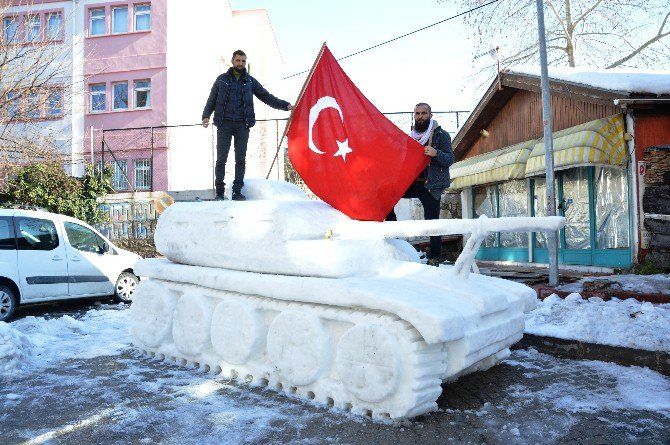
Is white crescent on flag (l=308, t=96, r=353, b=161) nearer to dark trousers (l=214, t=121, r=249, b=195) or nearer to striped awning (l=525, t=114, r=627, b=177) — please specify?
dark trousers (l=214, t=121, r=249, b=195)

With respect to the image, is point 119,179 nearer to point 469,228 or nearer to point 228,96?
point 228,96

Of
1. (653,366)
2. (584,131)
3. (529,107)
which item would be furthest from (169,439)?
(529,107)

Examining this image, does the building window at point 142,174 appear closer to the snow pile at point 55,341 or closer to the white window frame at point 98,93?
the white window frame at point 98,93

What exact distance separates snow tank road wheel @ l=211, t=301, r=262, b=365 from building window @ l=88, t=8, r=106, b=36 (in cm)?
1935

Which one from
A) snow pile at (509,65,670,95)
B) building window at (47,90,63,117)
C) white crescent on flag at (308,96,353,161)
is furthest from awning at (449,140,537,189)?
building window at (47,90,63,117)

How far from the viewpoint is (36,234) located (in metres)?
8.48

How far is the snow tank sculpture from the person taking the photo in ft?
11.3

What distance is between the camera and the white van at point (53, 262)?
7.98 m

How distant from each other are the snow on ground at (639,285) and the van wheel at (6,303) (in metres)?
7.83

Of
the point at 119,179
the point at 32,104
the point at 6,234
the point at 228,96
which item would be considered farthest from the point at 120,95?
the point at 228,96

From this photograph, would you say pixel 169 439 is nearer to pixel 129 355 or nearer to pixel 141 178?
pixel 129 355

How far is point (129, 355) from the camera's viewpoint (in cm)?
555

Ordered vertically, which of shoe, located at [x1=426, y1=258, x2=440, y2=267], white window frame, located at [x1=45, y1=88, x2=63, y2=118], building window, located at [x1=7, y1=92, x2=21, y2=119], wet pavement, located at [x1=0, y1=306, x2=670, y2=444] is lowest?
wet pavement, located at [x1=0, y1=306, x2=670, y2=444]

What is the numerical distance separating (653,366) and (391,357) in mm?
2737
